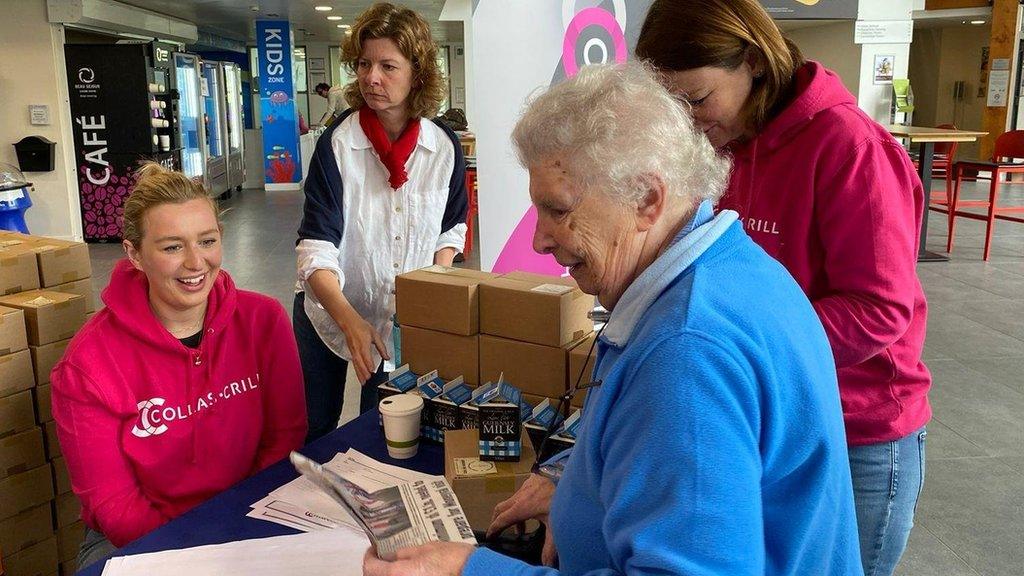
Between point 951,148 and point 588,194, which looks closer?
point 588,194

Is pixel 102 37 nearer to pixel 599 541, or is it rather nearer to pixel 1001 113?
pixel 599 541

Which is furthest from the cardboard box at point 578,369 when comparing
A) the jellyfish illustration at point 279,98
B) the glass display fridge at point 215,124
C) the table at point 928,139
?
the jellyfish illustration at point 279,98

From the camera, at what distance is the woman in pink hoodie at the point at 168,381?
1.75 metres

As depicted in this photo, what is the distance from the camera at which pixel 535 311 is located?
1.87 m

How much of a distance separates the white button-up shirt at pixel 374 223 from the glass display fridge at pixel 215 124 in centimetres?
1059

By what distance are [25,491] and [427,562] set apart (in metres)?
1.97

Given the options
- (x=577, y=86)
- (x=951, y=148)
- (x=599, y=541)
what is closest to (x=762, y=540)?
(x=599, y=541)

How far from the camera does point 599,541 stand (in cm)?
96

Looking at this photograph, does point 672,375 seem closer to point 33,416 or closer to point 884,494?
point 884,494

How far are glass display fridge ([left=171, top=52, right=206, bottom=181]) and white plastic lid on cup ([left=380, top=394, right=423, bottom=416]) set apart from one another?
968 centimetres

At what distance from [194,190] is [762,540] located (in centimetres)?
164

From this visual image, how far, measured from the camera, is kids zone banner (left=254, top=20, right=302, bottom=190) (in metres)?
13.9

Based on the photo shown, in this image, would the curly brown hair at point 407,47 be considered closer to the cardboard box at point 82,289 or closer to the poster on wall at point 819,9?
the cardboard box at point 82,289

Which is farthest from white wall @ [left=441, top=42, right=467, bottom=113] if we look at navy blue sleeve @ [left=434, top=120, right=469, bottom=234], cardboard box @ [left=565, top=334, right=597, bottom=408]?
cardboard box @ [left=565, top=334, right=597, bottom=408]
